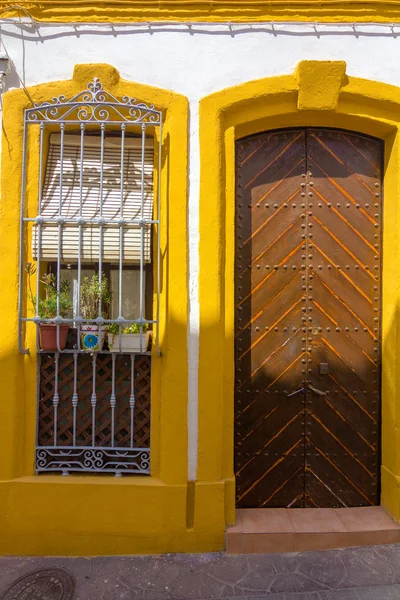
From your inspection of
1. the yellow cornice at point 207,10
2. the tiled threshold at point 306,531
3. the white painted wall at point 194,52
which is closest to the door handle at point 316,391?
the tiled threshold at point 306,531

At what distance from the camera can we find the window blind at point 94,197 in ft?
11.9

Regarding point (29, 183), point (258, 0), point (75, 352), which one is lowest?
point (75, 352)

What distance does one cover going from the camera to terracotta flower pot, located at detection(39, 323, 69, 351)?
141 inches

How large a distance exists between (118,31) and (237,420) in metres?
3.57

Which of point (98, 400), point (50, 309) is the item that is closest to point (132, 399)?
point (98, 400)

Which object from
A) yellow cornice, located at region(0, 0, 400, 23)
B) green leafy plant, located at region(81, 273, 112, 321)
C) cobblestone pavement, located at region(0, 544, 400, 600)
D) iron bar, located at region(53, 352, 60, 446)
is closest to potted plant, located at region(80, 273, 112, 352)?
green leafy plant, located at region(81, 273, 112, 321)

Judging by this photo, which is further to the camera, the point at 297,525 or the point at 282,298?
the point at 282,298

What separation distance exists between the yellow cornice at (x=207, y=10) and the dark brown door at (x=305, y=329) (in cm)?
102

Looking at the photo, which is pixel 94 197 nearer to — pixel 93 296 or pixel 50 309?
pixel 93 296

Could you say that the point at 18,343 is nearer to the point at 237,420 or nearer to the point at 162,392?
the point at 162,392

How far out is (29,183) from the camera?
12.1 ft

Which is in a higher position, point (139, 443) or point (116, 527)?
point (139, 443)

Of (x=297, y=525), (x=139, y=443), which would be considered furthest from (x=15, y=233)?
(x=297, y=525)

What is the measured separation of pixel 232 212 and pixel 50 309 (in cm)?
176
